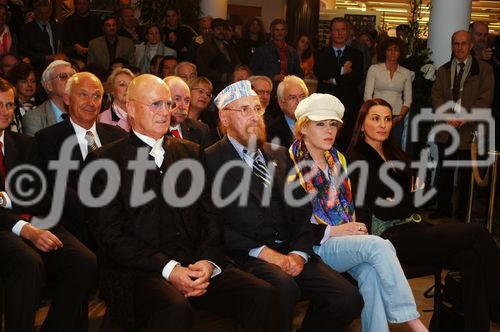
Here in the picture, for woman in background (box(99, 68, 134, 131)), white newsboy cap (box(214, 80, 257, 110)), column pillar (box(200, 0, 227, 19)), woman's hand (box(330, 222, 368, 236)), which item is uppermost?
column pillar (box(200, 0, 227, 19))

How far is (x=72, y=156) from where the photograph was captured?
4574mm

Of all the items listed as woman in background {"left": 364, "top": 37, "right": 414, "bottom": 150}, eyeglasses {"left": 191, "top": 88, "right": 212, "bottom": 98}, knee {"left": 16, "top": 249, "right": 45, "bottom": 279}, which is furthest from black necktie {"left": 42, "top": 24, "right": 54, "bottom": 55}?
knee {"left": 16, "top": 249, "right": 45, "bottom": 279}

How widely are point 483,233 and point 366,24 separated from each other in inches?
432

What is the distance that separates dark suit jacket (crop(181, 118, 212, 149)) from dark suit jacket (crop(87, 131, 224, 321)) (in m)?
1.57

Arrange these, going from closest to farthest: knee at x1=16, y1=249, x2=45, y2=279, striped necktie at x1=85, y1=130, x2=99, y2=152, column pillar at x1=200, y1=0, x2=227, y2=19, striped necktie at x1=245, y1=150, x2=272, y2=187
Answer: knee at x1=16, y1=249, x2=45, y2=279 → striped necktie at x1=245, y1=150, x2=272, y2=187 → striped necktie at x1=85, y1=130, x2=99, y2=152 → column pillar at x1=200, y1=0, x2=227, y2=19

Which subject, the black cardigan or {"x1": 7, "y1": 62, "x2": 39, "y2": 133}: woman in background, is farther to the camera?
{"x1": 7, "y1": 62, "x2": 39, "y2": 133}: woman in background

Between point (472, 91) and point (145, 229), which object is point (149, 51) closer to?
point (472, 91)

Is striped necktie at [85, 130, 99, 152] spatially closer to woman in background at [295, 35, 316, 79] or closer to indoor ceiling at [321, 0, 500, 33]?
woman in background at [295, 35, 316, 79]

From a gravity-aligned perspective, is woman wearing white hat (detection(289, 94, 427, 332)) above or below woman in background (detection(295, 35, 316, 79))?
below

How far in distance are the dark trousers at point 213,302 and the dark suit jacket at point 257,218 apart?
231 mm

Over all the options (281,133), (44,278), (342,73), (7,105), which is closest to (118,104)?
(281,133)

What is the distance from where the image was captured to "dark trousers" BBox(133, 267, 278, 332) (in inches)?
132

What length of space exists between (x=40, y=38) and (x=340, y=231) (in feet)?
18.6

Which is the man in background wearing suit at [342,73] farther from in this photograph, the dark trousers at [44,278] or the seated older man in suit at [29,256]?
the dark trousers at [44,278]
